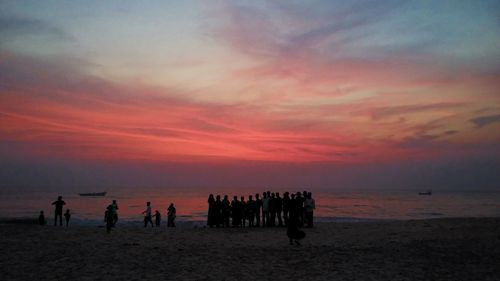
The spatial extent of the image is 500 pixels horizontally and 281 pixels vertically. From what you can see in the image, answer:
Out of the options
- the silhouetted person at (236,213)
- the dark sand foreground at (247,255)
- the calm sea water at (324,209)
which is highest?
the silhouetted person at (236,213)

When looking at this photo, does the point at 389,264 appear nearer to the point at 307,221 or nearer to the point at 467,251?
the point at 467,251

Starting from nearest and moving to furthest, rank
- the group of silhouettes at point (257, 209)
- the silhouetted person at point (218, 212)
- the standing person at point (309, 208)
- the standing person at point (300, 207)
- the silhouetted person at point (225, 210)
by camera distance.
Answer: the standing person at point (300, 207) → the standing person at point (309, 208) → the group of silhouettes at point (257, 209) → the silhouetted person at point (225, 210) → the silhouetted person at point (218, 212)

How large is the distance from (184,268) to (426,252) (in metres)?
8.79

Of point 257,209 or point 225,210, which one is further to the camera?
point 257,209

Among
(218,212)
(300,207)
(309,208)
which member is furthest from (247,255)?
(218,212)

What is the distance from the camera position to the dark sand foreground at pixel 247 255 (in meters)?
11.2

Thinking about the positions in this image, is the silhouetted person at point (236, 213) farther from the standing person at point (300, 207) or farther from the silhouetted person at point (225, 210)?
the standing person at point (300, 207)

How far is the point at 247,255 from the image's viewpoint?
14.2 meters

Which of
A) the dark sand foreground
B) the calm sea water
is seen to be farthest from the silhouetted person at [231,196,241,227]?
the calm sea water

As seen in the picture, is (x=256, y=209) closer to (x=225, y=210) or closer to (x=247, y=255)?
(x=225, y=210)

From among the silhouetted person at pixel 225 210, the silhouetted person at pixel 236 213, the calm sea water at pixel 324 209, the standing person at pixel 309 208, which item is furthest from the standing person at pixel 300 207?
the calm sea water at pixel 324 209

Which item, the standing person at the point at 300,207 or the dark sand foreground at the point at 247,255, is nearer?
the dark sand foreground at the point at 247,255

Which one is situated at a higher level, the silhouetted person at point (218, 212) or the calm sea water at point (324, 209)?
the silhouetted person at point (218, 212)

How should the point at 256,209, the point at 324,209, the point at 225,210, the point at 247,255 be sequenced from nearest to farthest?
the point at 247,255 < the point at 225,210 < the point at 256,209 < the point at 324,209
